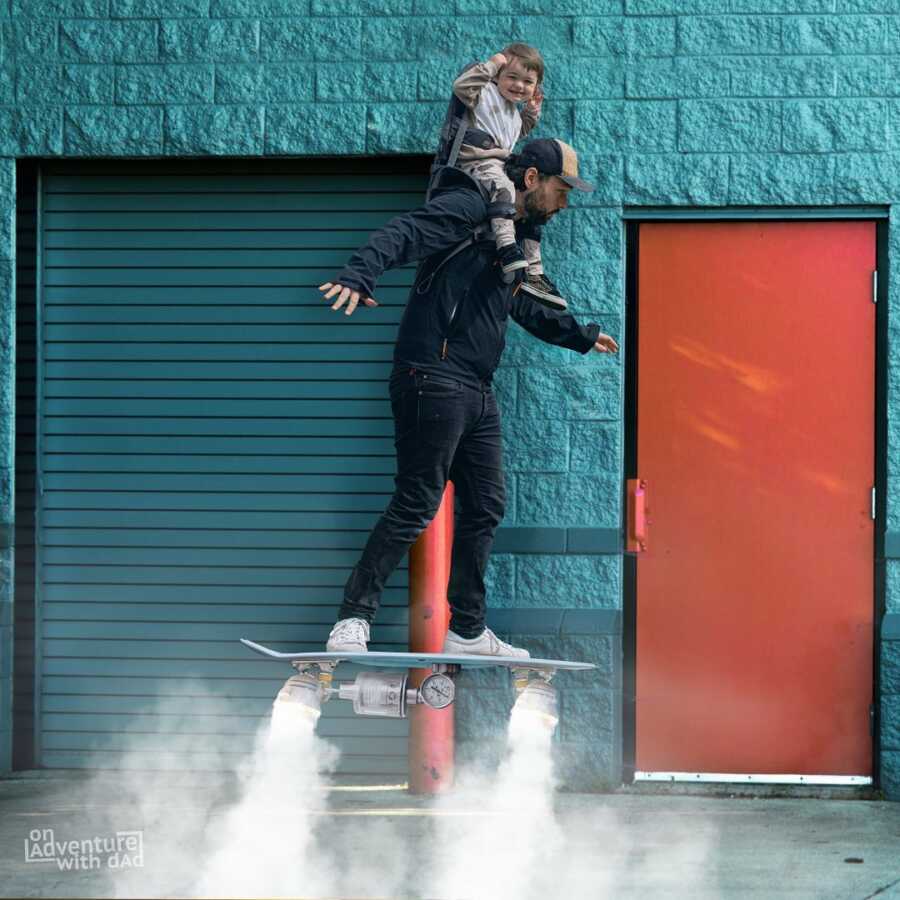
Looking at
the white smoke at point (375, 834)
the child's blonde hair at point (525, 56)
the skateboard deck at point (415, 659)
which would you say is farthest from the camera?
the white smoke at point (375, 834)

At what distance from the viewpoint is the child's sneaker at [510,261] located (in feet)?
19.9

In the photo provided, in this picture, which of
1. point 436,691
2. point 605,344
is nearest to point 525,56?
point 605,344

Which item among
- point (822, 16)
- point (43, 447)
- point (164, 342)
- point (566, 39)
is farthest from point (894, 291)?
point (43, 447)

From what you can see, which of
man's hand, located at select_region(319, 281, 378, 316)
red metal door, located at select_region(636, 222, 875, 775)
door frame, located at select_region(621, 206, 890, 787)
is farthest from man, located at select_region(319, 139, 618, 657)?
red metal door, located at select_region(636, 222, 875, 775)

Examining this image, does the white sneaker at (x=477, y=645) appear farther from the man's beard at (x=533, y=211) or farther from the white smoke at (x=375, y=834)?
the man's beard at (x=533, y=211)

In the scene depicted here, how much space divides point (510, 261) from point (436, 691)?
171 cm

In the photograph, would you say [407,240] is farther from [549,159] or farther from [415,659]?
[415,659]

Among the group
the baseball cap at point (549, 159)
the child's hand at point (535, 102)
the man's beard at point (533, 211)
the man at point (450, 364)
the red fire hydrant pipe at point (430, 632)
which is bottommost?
the red fire hydrant pipe at point (430, 632)

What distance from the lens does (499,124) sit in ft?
20.7

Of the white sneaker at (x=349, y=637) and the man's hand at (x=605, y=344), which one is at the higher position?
the man's hand at (x=605, y=344)

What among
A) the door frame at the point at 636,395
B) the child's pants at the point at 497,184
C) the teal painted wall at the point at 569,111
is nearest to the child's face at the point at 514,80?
the child's pants at the point at 497,184

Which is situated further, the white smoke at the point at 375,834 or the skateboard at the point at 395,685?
the white smoke at the point at 375,834

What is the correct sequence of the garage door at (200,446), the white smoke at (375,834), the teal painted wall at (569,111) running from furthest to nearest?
the garage door at (200,446)
the teal painted wall at (569,111)
the white smoke at (375,834)

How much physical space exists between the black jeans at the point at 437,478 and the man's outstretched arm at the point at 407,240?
0.52 m
